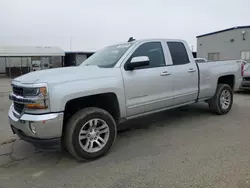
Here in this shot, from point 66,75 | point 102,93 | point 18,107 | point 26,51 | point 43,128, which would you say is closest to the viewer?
point 43,128

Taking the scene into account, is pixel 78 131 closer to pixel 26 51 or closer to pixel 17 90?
pixel 17 90

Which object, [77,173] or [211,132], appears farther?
[211,132]

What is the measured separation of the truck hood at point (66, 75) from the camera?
3.26 metres

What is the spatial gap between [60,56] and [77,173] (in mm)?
26396

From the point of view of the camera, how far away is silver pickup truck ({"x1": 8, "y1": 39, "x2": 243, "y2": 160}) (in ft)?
10.5

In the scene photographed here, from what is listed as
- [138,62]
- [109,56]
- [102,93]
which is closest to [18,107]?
[102,93]

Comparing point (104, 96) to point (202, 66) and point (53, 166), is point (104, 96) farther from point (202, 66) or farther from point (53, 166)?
point (202, 66)

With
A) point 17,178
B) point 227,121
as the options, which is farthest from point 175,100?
point 17,178

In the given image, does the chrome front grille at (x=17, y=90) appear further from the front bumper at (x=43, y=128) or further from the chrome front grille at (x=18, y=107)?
the front bumper at (x=43, y=128)

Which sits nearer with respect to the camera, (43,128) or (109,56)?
(43,128)

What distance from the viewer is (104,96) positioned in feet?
12.7

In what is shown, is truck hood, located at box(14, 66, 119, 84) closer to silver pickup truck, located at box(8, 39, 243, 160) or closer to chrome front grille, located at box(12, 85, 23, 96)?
silver pickup truck, located at box(8, 39, 243, 160)

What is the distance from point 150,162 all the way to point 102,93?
1.33 metres

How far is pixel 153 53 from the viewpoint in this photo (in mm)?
4617
